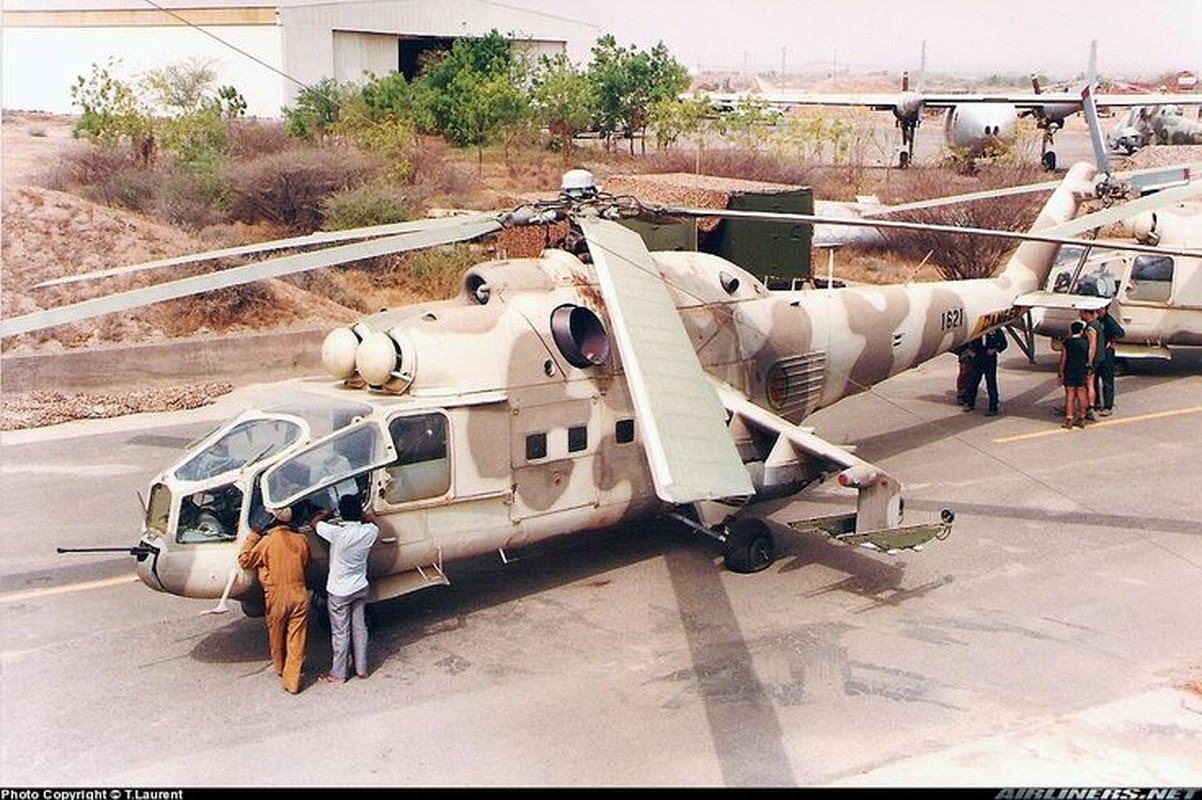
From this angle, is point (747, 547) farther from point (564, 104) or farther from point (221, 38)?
point (221, 38)

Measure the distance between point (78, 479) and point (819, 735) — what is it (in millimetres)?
8858

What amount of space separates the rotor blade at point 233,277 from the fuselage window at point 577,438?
1781mm

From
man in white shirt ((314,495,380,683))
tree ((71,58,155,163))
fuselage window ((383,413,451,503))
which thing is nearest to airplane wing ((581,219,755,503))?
fuselage window ((383,413,451,503))

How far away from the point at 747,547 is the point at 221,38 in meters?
32.5

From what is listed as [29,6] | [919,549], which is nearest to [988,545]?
[919,549]

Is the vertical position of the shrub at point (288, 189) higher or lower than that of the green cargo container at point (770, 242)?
higher

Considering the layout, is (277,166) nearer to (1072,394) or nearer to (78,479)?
(78,479)

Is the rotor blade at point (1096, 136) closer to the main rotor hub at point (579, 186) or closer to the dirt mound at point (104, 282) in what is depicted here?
the main rotor hub at point (579, 186)

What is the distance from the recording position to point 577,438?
9398mm

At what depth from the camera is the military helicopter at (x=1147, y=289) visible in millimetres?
16297

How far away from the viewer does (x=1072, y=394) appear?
47.4ft

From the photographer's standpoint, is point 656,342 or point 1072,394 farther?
point 1072,394

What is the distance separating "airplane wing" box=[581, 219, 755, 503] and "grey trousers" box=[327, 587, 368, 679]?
2.69m

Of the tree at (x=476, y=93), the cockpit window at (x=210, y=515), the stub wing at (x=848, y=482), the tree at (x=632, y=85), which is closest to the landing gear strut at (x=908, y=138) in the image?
the tree at (x=632, y=85)
